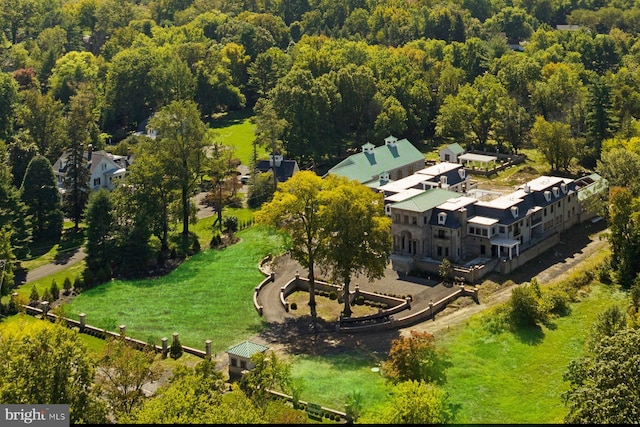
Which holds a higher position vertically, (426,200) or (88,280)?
(426,200)

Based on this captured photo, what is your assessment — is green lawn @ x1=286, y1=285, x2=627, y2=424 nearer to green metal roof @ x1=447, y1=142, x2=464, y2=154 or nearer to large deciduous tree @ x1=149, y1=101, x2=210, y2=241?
large deciduous tree @ x1=149, y1=101, x2=210, y2=241

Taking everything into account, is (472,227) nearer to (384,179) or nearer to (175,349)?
(384,179)

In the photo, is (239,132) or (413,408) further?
(239,132)

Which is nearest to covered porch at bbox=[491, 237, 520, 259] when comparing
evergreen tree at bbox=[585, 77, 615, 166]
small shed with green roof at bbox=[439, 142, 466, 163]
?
small shed with green roof at bbox=[439, 142, 466, 163]

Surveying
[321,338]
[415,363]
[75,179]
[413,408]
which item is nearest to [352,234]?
[321,338]

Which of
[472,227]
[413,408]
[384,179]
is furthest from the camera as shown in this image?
[384,179]

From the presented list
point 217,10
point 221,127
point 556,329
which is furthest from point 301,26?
point 556,329
